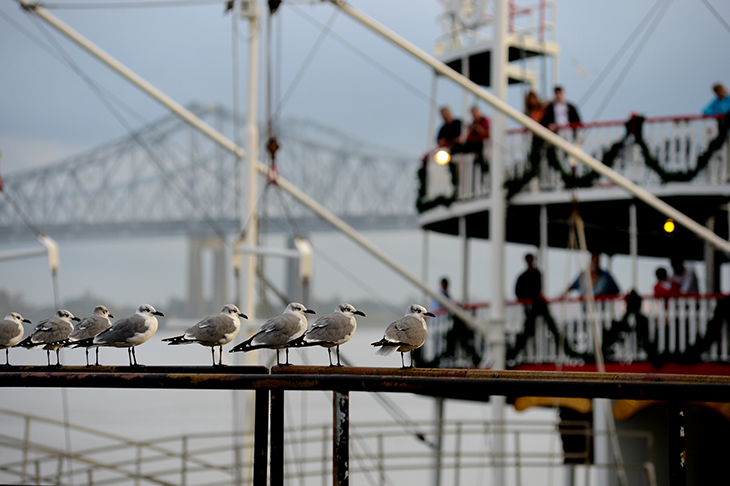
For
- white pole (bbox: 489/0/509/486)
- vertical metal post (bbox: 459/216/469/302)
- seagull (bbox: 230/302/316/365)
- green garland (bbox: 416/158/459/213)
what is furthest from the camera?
vertical metal post (bbox: 459/216/469/302)

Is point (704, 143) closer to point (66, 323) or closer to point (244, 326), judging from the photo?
point (244, 326)

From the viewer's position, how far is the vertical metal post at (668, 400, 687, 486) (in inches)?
103

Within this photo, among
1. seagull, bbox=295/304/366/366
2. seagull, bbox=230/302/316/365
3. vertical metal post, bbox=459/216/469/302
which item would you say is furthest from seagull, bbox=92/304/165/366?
vertical metal post, bbox=459/216/469/302

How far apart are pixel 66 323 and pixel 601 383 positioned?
2.41 meters

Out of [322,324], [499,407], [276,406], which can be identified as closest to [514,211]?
[499,407]

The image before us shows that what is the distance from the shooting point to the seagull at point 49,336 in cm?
388

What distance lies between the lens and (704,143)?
13133mm

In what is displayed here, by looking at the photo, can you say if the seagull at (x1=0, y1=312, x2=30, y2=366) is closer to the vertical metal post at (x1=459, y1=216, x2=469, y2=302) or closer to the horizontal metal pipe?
the horizontal metal pipe

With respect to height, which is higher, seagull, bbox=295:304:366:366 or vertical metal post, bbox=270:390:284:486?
seagull, bbox=295:304:366:366

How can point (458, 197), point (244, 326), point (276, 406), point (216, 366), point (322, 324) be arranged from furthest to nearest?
point (458, 197)
point (244, 326)
point (322, 324)
point (216, 366)
point (276, 406)

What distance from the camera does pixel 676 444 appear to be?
2637mm

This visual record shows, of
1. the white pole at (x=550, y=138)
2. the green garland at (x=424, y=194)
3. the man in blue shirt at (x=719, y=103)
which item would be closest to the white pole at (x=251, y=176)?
the white pole at (x=550, y=138)

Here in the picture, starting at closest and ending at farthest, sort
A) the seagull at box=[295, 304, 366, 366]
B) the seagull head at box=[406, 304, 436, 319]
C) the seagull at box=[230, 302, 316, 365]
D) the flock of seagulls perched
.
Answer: the seagull at box=[230, 302, 316, 365] < the flock of seagulls perched < the seagull at box=[295, 304, 366, 366] < the seagull head at box=[406, 304, 436, 319]

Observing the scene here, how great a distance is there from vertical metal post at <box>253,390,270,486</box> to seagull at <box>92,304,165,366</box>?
113cm
